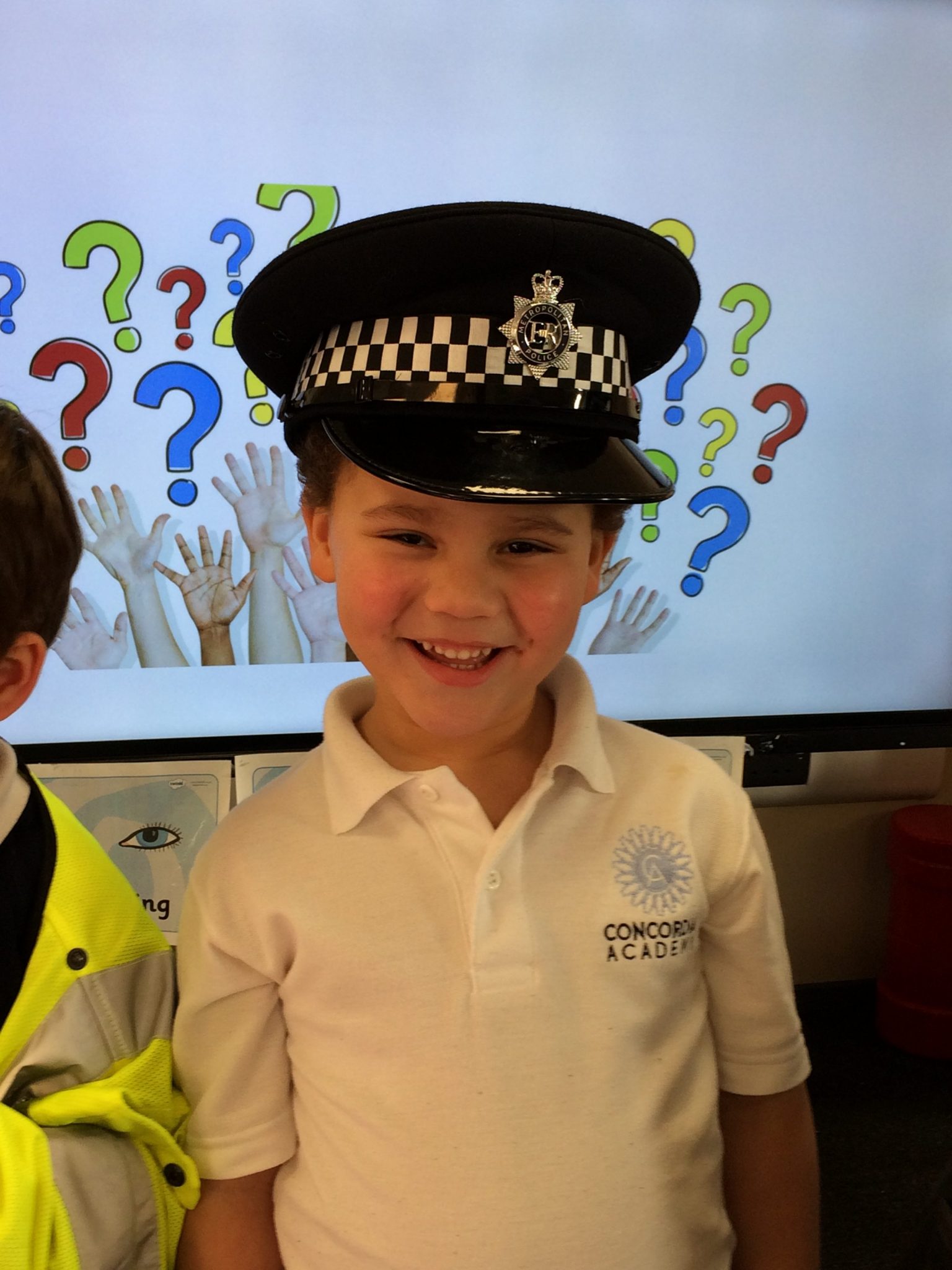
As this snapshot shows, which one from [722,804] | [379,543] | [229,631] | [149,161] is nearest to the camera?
[379,543]

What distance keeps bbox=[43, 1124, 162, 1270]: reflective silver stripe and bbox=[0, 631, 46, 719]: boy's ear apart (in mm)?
310

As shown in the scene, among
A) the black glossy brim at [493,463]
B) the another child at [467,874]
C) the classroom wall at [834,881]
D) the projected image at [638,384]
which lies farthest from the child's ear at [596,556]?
the classroom wall at [834,881]

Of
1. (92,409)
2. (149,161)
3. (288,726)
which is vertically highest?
(149,161)

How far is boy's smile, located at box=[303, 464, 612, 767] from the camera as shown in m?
0.68

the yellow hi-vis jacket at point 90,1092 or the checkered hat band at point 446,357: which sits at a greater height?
Result: the checkered hat band at point 446,357

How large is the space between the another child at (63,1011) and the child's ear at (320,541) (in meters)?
0.19

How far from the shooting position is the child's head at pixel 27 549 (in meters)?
0.70

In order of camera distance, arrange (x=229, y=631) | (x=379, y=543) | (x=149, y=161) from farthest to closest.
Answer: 1. (x=229, y=631)
2. (x=149, y=161)
3. (x=379, y=543)

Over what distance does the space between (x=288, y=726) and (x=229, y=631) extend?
0.46 ft

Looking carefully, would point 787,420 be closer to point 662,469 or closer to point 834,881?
point 662,469

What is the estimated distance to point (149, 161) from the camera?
102 cm

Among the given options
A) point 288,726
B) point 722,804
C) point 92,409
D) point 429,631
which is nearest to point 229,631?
point 288,726

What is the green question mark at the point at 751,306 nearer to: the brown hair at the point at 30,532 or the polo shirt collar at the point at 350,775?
the polo shirt collar at the point at 350,775

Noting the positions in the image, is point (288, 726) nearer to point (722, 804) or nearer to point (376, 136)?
point (722, 804)
